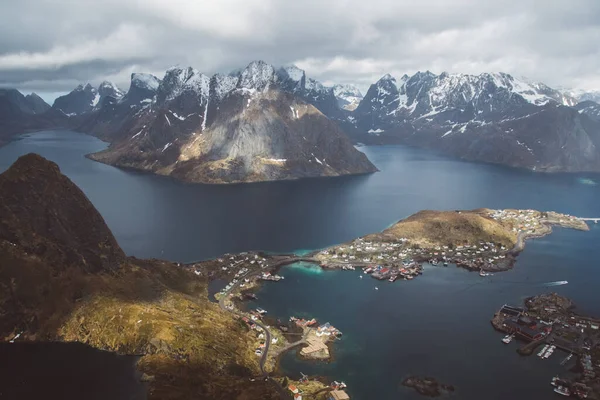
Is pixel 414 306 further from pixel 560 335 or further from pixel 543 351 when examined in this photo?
pixel 560 335

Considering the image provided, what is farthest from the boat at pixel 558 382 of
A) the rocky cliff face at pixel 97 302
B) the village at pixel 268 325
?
the rocky cliff face at pixel 97 302

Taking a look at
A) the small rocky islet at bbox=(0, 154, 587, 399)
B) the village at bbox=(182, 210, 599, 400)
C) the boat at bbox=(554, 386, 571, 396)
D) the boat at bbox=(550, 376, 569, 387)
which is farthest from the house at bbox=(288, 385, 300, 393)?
the boat at bbox=(550, 376, 569, 387)

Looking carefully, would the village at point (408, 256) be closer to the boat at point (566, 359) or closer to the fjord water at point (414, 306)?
the fjord water at point (414, 306)

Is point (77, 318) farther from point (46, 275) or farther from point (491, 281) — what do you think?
point (491, 281)

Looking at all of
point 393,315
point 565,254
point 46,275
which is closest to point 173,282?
point 46,275

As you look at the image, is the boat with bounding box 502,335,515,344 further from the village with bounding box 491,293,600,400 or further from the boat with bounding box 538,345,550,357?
the boat with bounding box 538,345,550,357

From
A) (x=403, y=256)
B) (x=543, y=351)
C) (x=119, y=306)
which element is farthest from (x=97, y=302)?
(x=543, y=351)
